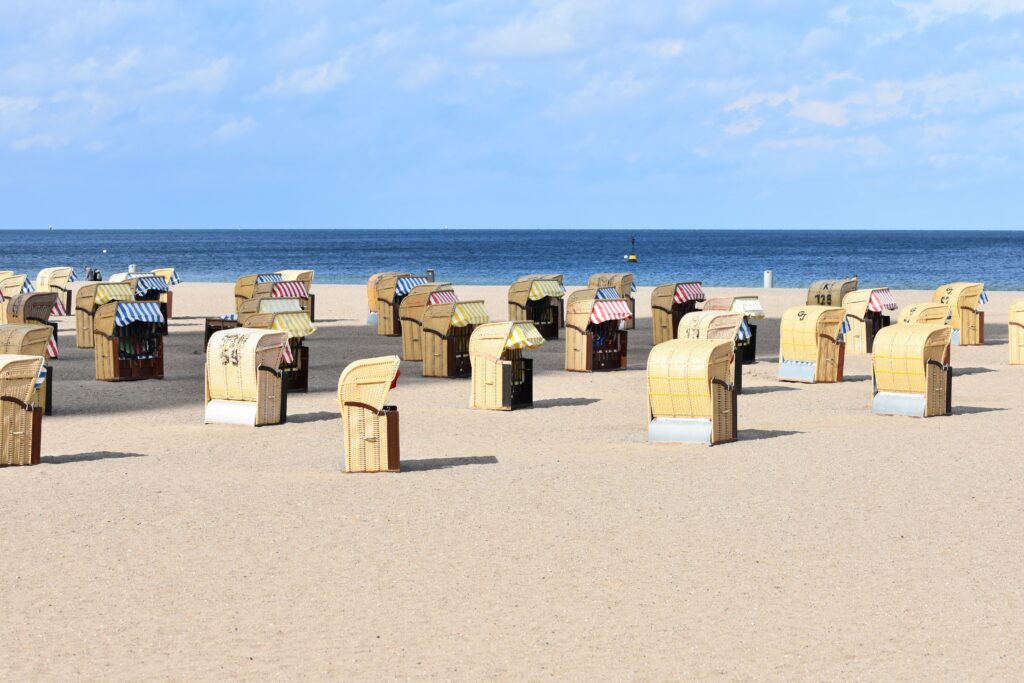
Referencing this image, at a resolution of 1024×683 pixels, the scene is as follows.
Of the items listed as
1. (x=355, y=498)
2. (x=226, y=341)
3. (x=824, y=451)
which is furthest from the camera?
(x=226, y=341)

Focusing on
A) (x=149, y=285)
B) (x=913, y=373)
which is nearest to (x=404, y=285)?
(x=149, y=285)

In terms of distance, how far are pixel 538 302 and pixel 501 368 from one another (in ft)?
37.1

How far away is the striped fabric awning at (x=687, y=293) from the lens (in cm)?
2567

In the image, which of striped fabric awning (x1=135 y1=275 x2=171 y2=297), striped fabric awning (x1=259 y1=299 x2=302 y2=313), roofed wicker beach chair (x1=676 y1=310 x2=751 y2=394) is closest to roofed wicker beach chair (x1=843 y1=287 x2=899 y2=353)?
roofed wicker beach chair (x1=676 y1=310 x2=751 y2=394)

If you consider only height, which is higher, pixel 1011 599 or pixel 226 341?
pixel 226 341

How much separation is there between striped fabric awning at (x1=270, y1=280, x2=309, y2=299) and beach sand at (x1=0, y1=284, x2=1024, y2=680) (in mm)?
14674

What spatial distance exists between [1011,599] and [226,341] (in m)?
9.96

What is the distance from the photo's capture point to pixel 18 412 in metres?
12.7

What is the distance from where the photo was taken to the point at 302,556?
29.9 ft

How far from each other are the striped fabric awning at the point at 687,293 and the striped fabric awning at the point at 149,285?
1227 centimetres

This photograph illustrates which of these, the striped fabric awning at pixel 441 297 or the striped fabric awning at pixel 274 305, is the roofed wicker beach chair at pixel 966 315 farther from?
the striped fabric awning at pixel 274 305

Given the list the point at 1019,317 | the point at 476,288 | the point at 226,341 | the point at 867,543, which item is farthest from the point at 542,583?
the point at 476,288

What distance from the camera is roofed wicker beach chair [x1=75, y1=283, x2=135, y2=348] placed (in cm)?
2581

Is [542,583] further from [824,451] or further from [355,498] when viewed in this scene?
[824,451]
